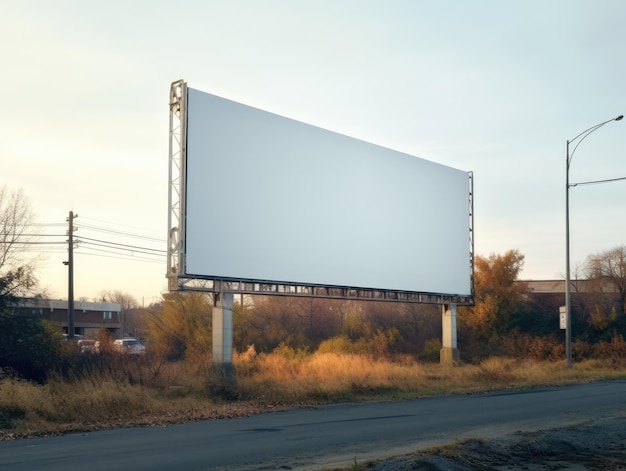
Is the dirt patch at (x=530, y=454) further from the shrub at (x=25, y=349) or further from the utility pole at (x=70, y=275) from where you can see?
the utility pole at (x=70, y=275)

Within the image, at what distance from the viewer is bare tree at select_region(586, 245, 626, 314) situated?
2397 inches

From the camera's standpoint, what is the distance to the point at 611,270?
209ft

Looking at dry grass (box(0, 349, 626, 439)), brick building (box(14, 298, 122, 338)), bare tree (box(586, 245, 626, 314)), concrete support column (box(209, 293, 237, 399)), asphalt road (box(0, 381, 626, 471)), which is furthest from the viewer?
brick building (box(14, 298, 122, 338))

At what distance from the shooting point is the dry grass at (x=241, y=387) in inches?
737

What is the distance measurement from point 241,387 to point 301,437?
389 inches

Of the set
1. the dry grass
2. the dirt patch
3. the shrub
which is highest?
the shrub

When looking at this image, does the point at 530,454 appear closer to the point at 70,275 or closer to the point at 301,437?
the point at 301,437

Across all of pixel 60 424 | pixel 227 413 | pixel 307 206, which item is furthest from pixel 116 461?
pixel 307 206

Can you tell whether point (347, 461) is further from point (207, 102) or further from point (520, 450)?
point (207, 102)

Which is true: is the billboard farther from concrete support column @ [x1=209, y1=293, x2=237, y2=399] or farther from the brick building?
the brick building

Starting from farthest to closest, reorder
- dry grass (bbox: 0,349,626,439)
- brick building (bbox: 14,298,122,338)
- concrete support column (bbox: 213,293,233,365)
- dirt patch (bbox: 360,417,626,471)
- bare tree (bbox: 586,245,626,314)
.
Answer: brick building (bbox: 14,298,122,338), bare tree (bbox: 586,245,626,314), concrete support column (bbox: 213,293,233,365), dry grass (bbox: 0,349,626,439), dirt patch (bbox: 360,417,626,471)

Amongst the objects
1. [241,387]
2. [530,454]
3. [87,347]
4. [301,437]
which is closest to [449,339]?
[241,387]

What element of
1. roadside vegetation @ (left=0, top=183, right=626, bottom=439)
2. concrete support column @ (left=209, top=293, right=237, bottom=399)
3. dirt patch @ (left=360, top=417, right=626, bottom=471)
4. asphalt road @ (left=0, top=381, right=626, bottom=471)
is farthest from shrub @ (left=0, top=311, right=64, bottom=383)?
dirt patch @ (left=360, top=417, right=626, bottom=471)

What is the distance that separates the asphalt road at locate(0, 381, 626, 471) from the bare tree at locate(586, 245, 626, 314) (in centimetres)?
3995
